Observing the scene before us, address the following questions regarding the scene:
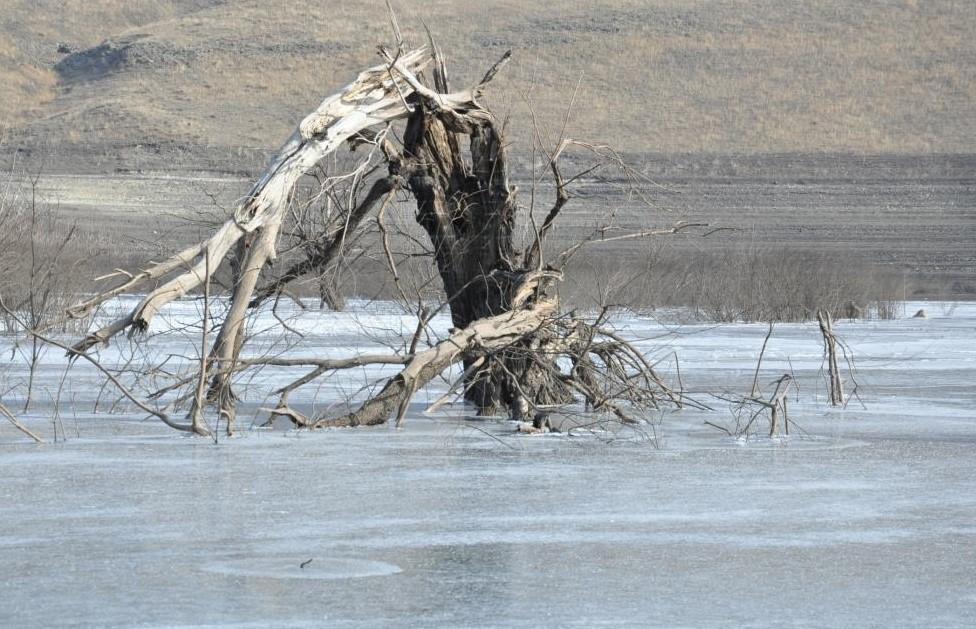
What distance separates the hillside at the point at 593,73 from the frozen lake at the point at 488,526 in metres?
43.9

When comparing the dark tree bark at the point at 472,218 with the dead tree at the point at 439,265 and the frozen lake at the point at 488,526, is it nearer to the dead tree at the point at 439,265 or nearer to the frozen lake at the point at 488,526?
the dead tree at the point at 439,265

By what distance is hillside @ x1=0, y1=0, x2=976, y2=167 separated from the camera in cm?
5916

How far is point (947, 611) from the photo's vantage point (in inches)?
242

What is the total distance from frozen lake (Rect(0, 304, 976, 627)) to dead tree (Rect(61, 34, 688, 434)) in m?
0.45

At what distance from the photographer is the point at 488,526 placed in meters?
7.78

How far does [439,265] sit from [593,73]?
52.8 m

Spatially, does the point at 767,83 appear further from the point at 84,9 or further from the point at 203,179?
the point at 84,9

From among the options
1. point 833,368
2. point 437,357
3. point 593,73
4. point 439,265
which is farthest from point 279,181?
point 593,73

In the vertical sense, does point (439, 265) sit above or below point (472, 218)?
below

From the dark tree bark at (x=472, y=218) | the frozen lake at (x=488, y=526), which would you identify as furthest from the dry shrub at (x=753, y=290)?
the frozen lake at (x=488, y=526)

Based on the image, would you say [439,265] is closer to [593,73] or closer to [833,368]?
[833,368]

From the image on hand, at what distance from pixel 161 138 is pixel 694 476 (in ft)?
168

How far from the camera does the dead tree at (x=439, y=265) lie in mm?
11328

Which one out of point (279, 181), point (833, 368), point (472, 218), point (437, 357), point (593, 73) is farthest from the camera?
point (593, 73)
